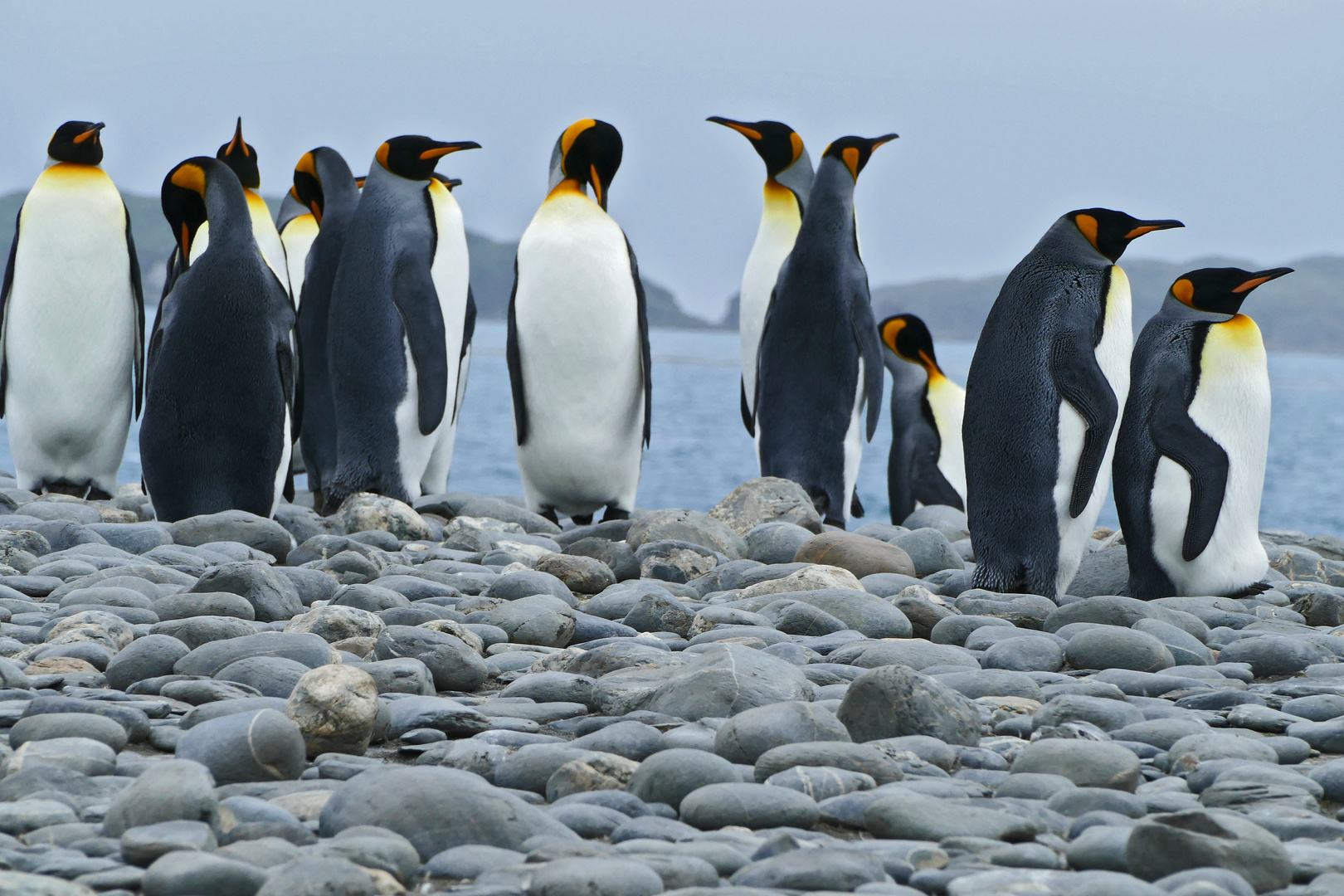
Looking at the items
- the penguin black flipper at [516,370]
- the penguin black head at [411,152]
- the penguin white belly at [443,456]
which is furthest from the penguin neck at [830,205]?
the penguin white belly at [443,456]

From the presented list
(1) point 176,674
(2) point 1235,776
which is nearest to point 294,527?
(1) point 176,674

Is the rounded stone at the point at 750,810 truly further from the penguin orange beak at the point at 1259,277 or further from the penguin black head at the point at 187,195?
the penguin black head at the point at 187,195

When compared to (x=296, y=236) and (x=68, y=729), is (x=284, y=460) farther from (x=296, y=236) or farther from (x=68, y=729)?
(x=296, y=236)

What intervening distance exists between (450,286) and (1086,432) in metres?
3.57

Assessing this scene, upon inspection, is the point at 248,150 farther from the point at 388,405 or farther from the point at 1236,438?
the point at 1236,438

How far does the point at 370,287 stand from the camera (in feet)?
20.6

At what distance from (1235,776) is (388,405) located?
187 inches

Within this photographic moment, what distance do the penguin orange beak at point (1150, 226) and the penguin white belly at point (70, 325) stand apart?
184 inches

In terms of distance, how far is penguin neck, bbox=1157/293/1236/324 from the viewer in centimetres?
451

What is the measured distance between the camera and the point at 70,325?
6340 millimetres

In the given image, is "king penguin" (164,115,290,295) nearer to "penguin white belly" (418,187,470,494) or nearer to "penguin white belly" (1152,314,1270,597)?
"penguin white belly" (418,187,470,494)

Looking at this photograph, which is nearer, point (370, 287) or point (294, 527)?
point (294, 527)

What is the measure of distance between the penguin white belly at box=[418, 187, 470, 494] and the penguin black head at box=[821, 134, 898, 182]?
2.00m

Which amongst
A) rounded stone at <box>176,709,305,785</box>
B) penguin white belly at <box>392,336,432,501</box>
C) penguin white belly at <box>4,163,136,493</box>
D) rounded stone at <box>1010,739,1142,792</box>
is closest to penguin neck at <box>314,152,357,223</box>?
penguin white belly at <box>4,163,136,493</box>
